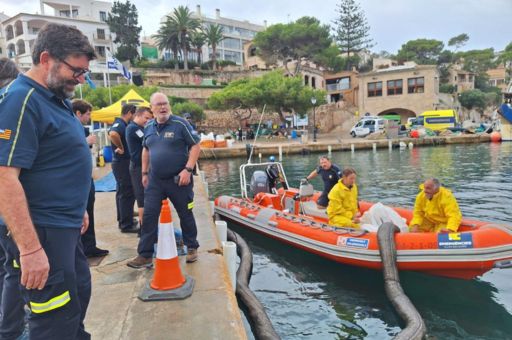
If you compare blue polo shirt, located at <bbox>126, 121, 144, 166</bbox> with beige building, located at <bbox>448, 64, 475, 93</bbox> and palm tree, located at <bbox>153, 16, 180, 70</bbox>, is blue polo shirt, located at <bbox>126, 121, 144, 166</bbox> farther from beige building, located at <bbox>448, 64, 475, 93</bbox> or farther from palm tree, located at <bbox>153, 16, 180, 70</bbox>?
beige building, located at <bbox>448, 64, 475, 93</bbox>

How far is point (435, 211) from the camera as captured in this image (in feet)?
20.2

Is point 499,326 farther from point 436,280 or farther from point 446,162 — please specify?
point 446,162

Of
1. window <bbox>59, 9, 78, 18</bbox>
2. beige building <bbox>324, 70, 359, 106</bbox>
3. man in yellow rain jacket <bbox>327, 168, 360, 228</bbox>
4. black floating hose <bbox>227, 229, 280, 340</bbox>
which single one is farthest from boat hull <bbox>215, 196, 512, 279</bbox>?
window <bbox>59, 9, 78, 18</bbox>

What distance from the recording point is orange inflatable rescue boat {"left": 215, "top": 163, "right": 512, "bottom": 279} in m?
5.31

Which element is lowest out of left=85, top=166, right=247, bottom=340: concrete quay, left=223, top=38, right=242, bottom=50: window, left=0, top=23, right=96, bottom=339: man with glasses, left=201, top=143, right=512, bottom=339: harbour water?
left=201, top=143, right=512, bottom=339: harbour water

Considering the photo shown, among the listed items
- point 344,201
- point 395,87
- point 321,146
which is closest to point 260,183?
point 344,201

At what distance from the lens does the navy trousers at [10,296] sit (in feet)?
6.60

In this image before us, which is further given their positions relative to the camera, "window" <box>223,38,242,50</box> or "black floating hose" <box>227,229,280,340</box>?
"window" <box>223,38,242,50</box>

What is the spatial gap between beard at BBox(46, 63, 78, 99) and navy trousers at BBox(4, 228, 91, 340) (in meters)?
0.72

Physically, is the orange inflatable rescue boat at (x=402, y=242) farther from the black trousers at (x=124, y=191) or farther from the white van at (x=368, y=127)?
the white van at (x=368, y=127)

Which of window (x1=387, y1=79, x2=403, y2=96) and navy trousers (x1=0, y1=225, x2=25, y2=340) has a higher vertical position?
window (x1=387, y1=79, x2=403, y2=96)

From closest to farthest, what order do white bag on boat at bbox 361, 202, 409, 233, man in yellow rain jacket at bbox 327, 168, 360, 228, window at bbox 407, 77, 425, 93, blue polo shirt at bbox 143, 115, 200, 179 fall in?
blue polo shirt at bbox 143, 115, 200, 179, white bag on boat at bbox 361, 202, 409, 233, man in yellow rain jacket at bbox 327, 168, 360, 228, window at bbox 407, 77, 425, 93

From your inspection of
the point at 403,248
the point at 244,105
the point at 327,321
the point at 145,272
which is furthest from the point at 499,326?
the point at 244,105

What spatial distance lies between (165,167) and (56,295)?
2.44 metres
